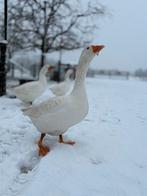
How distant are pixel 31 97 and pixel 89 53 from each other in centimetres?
408

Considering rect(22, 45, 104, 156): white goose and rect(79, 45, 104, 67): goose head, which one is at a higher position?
rect(79, 45, 104, 67): goose head

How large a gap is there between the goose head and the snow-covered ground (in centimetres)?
132

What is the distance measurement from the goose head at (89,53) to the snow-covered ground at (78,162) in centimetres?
132

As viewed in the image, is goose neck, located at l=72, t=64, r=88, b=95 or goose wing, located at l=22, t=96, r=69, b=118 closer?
goose wing, located at l=22, t=96, r=69, b=118

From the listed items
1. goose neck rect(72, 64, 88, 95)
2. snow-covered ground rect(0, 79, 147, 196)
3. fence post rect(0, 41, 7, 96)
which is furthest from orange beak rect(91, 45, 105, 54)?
fence post rect(0, 41, 7, 96)

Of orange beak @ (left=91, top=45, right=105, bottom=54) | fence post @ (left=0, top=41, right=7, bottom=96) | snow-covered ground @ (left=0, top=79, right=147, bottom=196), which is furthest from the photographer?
fence post @ (left=0, top=41, right=7, bottom=96)

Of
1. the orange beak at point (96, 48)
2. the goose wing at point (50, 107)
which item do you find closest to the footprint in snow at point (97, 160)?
the goose wing at point (50, 107)

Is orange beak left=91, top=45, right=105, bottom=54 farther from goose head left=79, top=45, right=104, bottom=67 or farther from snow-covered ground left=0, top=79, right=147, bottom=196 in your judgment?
snow-covered ground left=0, top=79, right=147, bottom=196

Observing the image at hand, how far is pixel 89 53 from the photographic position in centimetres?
462

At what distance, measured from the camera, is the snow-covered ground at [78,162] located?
3.21m

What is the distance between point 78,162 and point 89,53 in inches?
67.7

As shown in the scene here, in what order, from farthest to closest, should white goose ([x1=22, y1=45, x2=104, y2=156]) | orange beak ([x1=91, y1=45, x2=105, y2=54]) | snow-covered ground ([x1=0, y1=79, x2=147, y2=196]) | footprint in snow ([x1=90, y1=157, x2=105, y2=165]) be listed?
orange beak ([x1=91, y1=45, x2=105, y2=54]), white goose ([x1=22, y1=45, x2=104, y2=156]), footprint in snow ([x1=90, y1=157, x2=105, y2=165]), snow-covered ground ([x1=0, y1=79, x2=147, y2=196])

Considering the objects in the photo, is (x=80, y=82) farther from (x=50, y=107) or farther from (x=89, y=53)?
(x=50, y=107)

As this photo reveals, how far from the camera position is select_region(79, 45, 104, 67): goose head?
4527 mm
